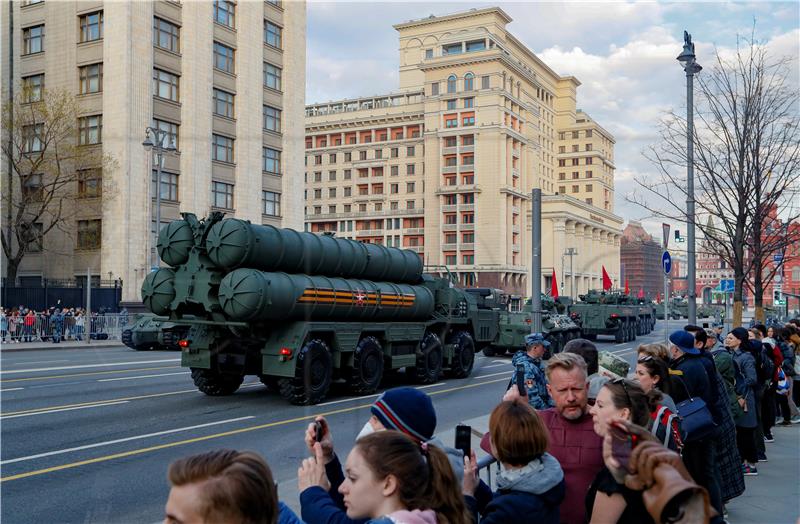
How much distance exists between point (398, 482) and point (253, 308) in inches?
416

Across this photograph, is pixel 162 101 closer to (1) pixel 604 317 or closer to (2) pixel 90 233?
(2) pixel 90 233

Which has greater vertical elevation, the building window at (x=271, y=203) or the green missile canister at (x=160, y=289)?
the building window at (x=271, y=203)

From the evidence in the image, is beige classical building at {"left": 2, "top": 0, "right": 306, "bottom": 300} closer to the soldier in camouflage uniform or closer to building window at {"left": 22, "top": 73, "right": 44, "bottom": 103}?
building window at {"left": 22, "top": 73, "right": 44, "bottom": 103}

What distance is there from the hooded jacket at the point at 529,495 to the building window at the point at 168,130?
41.5m

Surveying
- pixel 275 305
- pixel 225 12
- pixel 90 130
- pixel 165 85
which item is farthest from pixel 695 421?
pixel 225 12

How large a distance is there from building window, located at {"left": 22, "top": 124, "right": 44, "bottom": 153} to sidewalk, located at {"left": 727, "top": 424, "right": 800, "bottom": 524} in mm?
38123

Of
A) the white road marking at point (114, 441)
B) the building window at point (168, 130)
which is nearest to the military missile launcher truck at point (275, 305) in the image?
the white road marking at point (114, 441)

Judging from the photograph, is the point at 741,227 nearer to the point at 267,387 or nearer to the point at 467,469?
the point at 267,387

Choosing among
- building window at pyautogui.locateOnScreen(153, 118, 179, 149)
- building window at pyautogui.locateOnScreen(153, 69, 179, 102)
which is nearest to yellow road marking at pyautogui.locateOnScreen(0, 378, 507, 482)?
building window at pyautogui.locateOnScreen(153, 118, 179, 149)

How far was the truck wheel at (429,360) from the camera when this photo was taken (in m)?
18.1

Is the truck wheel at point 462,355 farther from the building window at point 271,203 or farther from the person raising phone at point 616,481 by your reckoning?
the building window at point 271,203

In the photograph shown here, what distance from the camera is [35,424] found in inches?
455

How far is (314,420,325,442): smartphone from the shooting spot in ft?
11.7

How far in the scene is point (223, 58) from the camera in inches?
1843
